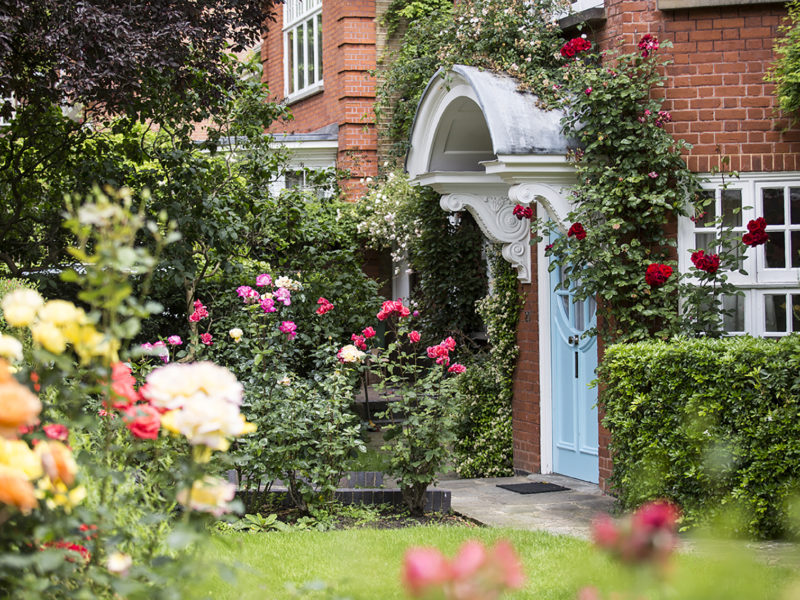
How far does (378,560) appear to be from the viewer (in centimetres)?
446

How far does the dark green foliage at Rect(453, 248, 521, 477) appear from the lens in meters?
9.37

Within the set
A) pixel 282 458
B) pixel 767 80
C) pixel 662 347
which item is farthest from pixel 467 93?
pixel 282 458

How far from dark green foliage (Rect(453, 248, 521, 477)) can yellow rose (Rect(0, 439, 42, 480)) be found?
7.31m

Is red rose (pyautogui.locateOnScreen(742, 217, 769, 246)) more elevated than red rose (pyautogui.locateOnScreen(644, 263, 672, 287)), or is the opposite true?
red rose (pyautogui.locateOnScreen(742, 217, 769, 246))

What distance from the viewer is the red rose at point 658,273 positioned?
6988 mm

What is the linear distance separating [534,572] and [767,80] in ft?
14.7

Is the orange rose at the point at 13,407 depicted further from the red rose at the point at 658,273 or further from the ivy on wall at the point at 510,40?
the ivy on wall at the point at 510,40

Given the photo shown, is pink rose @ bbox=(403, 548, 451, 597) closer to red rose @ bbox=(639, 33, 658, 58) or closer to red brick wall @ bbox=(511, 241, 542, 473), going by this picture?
red rose @ bbox=(639, 33, 658, 58)

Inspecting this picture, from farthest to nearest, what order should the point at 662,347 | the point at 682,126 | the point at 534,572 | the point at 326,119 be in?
the point at 326,119 → the point at 682,126 → the point at 662,347 → the point at 534,572

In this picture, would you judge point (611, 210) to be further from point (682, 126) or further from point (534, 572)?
point (534, 572)

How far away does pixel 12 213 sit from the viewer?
9555mm

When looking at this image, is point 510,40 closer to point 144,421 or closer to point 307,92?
point 144,421

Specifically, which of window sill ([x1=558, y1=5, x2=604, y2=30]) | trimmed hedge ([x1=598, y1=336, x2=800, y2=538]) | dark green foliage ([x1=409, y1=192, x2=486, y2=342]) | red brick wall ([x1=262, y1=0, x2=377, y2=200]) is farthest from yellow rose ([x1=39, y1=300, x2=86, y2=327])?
red brick wall ([x1=262, y1=0, x2=377, y2=200])

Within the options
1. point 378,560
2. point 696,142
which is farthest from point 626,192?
point 378,560
